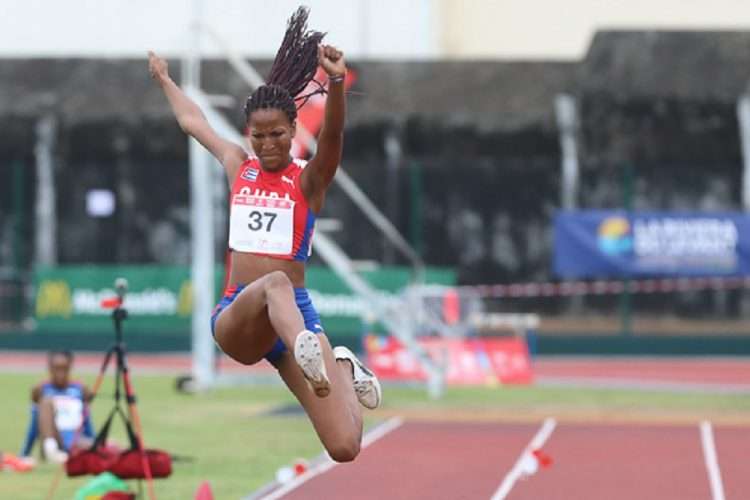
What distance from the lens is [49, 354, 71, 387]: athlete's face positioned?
14.9m

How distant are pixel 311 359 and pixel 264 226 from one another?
980 millimetres

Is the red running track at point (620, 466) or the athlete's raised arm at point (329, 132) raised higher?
the athlete's raised arm at point (329, 132)

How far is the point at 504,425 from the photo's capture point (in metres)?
18.8

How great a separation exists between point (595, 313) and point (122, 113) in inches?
376

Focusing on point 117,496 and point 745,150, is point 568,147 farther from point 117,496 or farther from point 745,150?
point 117,496

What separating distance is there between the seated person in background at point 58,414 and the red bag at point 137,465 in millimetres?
3027

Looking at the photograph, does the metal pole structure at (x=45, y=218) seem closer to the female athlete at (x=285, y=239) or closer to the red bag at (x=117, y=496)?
the red bag at (x=117, y=496)

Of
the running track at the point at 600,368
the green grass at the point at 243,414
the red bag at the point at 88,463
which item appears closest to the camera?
the red bag at the point at 88,463

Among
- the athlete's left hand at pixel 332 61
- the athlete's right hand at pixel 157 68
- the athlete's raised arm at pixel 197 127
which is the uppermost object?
the athlete's left hand at pixel 332 61

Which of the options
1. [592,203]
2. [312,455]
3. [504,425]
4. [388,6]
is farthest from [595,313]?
[312,455]

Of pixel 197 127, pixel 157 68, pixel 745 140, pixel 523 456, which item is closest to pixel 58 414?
pixel 523 456

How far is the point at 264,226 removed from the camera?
9.53 metres

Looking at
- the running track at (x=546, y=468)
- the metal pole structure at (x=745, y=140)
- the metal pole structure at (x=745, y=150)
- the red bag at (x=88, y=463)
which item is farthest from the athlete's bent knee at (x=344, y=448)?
the metal pole structure at (x=745, y=140)

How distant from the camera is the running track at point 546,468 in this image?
42.9 feet
